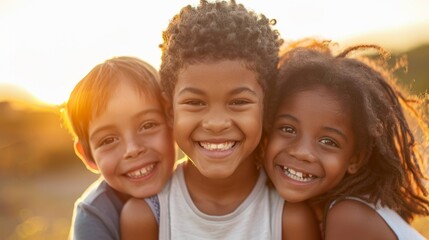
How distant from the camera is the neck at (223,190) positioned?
12.0 ft

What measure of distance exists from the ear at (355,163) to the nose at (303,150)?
0.80 feet

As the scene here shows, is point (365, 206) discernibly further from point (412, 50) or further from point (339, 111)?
point (412, 50)

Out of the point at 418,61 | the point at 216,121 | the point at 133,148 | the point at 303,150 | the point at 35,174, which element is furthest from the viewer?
the point at 418,61

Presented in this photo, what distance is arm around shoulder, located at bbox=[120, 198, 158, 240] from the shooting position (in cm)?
357

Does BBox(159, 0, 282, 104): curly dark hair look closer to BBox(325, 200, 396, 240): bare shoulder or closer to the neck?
the neck

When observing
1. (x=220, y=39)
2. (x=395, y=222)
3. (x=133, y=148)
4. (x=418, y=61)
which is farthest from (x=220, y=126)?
(x=418, y=61)

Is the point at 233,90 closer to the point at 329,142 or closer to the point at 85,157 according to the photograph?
the point at 329,142

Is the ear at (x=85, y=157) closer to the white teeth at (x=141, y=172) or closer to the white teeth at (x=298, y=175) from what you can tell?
the white teeth at (x=141, y=172)

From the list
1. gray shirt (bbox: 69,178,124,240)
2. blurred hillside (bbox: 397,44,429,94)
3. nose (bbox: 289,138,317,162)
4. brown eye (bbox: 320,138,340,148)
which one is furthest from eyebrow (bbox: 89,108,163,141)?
blurred hillside (bbox: 397,44,429,94)

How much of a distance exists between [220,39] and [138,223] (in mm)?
983

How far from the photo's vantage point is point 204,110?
Answer: 337 cm

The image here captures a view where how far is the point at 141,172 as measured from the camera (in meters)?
3.64

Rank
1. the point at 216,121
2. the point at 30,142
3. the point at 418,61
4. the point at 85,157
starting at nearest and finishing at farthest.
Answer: the point at 216,121 → the point at 85,157 → the point at 30,142 → the point at 418,61

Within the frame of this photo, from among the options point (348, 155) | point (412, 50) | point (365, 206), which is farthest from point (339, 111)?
point (412, 50)
